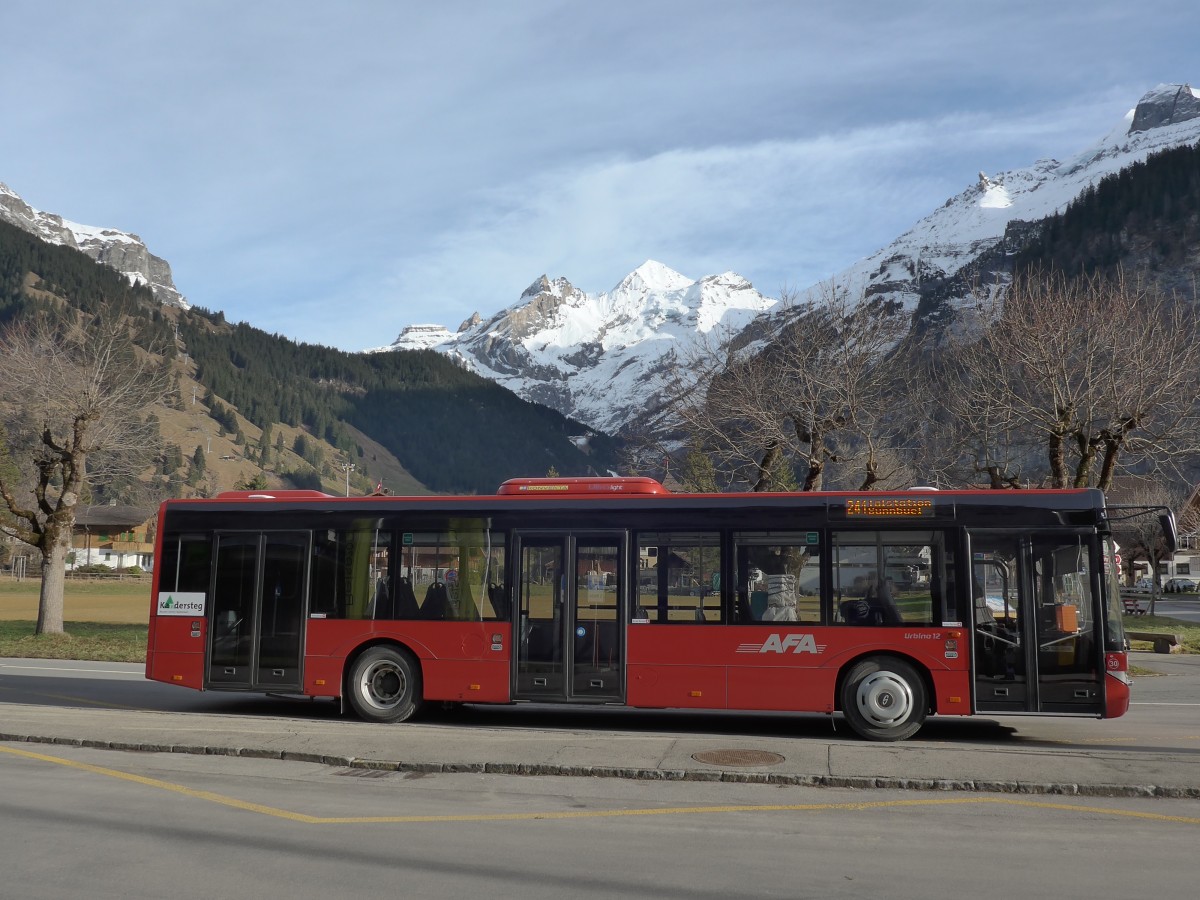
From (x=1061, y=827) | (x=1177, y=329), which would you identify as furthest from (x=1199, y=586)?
(x=1061, y=827)

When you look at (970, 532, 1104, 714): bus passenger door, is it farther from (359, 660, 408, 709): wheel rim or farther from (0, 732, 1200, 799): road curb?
(359, 660, 408, 709): wheel rim

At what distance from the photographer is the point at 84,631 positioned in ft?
99.7

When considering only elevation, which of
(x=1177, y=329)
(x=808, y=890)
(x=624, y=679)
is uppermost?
(x=1177, y=329)

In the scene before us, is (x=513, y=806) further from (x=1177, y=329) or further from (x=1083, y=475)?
(x=1177, y=329)

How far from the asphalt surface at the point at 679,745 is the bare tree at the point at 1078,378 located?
8.77 metres

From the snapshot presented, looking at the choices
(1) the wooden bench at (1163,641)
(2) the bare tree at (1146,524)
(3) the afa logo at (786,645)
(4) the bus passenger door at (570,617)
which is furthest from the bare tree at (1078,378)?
(2) the bare tree at (1146,524)

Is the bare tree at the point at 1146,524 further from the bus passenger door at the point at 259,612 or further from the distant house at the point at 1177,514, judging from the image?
the bus passenger door at the point at 259,612

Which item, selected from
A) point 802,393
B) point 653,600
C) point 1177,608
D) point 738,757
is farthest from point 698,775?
point 1177,608

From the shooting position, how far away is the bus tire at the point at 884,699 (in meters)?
12.4

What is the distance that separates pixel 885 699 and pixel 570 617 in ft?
13.1

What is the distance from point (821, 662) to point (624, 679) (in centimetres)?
244

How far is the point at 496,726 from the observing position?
13875mm

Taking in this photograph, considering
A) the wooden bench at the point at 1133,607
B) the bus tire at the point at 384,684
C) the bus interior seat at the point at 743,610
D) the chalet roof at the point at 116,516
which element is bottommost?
the bus tire at the point at 384,684

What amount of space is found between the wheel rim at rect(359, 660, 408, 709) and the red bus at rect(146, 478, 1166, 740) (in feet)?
0.09
